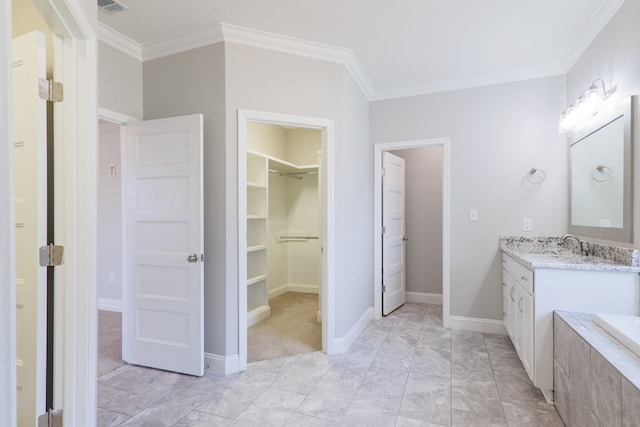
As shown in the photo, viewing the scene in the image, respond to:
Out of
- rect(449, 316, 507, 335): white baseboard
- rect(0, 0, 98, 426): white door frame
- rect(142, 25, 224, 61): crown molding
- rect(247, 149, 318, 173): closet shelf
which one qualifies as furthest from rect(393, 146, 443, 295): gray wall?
rect(0, 0, 98, 426): white door frame

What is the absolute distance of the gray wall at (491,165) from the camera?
3.06 metres

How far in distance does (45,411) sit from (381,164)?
3.33 meters

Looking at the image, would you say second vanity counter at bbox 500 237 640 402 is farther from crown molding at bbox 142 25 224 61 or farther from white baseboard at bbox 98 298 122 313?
white baseboard at bbox 98 298 122 313

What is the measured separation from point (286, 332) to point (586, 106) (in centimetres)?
323

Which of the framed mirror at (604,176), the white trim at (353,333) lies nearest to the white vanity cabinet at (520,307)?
the framed mirror at (604,176)

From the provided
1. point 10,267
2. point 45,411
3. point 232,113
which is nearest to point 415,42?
point 232,113

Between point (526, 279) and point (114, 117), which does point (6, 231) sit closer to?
point (114, 117)

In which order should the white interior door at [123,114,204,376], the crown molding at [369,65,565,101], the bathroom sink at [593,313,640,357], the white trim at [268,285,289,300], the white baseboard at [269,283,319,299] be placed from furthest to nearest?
1. the white baseboard at [269,283,319,299]
2. the white trim at [268,285,289,300]
3. the crown molding at [369,65,565,101]
4. the white interior door at [123,114,204,376]
5. the bathroom sink at [593,313,640,357]

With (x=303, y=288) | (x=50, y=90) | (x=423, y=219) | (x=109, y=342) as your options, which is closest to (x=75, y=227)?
(x=50, y=90)

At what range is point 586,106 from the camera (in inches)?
95.6

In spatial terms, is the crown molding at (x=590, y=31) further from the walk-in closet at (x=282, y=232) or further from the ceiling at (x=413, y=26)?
the walk-in closet at (x=282, y=232)

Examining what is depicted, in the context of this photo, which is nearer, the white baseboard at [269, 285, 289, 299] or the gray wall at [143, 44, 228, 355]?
the gray wall at [143, 44, 228, 355]

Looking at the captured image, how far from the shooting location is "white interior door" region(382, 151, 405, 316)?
12.4 feet

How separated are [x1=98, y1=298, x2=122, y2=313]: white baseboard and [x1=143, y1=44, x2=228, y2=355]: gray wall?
2.30m
